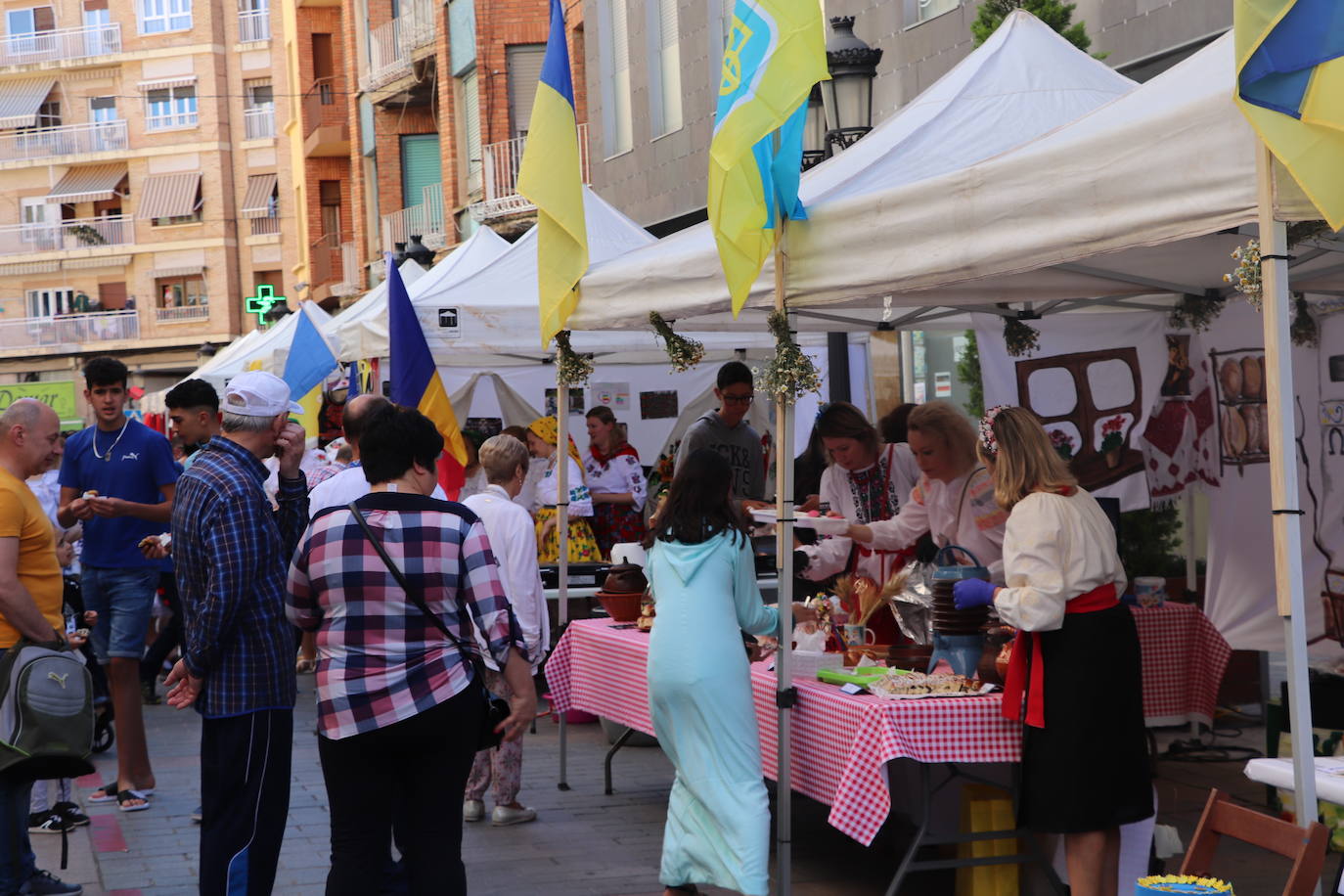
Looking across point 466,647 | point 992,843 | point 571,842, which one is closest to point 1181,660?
point 992,843

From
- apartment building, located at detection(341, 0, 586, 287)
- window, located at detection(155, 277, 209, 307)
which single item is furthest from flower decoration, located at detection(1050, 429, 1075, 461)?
window, located at detection(155, 277, 209, 307)

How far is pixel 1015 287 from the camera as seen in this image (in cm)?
708

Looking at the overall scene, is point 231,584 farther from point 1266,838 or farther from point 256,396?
point 1266,838

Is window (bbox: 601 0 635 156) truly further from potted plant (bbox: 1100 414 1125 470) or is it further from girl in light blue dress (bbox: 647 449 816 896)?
girl in light blue dress (bbox: 647 449 816 896)

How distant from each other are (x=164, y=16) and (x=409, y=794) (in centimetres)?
5364

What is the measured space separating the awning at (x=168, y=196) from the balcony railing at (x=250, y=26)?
16.0 ft

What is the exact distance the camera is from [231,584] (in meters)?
4.98

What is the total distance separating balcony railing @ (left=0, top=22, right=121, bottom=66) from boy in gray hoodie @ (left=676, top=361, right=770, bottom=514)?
4840cm

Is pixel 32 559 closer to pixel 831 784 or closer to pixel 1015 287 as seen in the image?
pixel 831 784

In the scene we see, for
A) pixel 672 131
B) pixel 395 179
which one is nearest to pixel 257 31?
pixel 395 179

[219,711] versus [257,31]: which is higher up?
[257,31]

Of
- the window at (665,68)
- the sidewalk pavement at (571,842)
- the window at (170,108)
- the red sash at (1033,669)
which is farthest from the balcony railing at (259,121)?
the red sash at (1033,669)

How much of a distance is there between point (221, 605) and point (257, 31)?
51304mm

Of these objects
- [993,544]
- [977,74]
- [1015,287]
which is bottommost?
[993,544]
